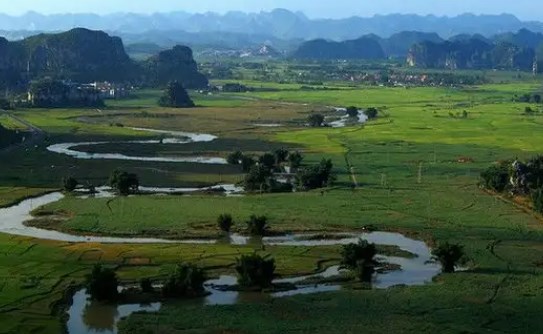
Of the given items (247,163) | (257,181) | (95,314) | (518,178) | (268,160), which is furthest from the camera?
(247,163)

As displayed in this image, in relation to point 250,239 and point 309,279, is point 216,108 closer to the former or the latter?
point 250,239

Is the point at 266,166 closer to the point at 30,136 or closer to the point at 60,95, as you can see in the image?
the point at 30,136

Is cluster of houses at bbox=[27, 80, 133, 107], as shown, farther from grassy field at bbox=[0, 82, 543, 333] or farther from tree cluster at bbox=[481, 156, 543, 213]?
tree cluster at bbox=[481, 156, 543, 213]

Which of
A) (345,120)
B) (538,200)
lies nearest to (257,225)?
(538,200)

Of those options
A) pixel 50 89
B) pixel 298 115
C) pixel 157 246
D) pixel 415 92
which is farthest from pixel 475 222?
pixel 415 92

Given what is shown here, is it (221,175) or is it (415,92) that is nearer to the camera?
(221,175)

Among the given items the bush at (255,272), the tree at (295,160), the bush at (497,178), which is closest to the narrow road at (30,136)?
the tree at (295,160)
